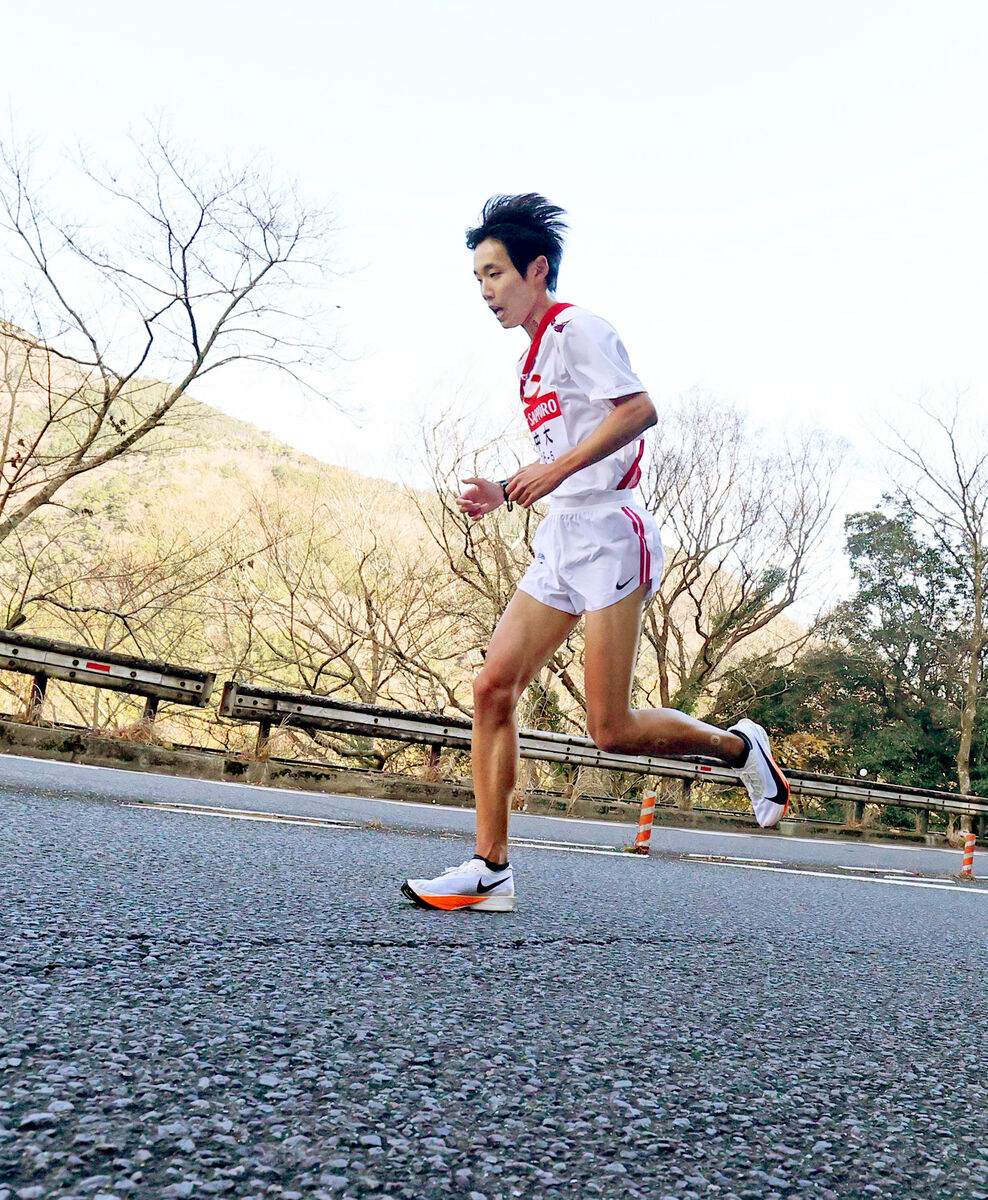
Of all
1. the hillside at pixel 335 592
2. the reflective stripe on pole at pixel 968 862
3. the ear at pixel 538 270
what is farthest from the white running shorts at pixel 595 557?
the hillside at pixel 335 592

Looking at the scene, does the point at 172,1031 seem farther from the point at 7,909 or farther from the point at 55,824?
the point at 55,824

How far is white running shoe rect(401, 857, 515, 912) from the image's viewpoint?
124 inches

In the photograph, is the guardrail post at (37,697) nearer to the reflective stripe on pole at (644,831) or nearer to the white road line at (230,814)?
the white road line at (230,814)

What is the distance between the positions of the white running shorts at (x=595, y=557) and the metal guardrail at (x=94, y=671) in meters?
6.52

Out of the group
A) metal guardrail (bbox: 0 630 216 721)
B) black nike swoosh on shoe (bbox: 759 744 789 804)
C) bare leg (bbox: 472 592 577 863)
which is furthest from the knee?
metal guardrail (bbox: 0 630 216 721)

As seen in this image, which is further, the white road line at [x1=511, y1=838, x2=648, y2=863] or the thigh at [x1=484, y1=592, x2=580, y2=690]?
the white road line at [x1=511, y1=838, x2=648, y2=863]

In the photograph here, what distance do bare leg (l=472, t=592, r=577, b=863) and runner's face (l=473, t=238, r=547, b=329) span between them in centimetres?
98

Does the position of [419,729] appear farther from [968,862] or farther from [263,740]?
[968,862]

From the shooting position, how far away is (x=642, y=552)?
11.0ft

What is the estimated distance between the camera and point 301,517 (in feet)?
69.2

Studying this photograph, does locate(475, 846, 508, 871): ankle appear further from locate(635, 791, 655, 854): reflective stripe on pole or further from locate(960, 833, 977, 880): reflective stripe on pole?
locate(960, 833, 977, 880): reflective stripe on pole

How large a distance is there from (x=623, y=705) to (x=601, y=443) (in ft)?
2.93

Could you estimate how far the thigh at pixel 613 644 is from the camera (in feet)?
10.9

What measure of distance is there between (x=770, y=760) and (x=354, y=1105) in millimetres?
3232
